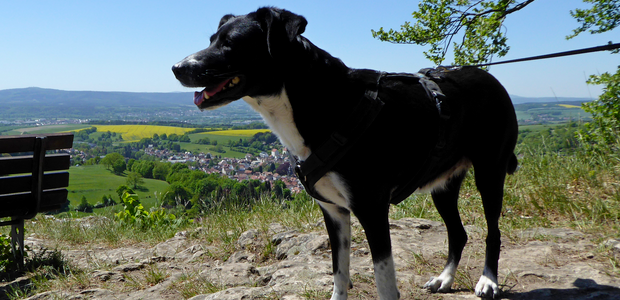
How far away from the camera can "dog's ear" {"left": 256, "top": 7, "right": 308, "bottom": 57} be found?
1913mm

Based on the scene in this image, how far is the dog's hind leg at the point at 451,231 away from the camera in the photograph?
2.64 meters

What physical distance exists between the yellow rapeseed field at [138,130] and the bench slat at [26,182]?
1666 inches

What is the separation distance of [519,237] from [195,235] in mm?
3512

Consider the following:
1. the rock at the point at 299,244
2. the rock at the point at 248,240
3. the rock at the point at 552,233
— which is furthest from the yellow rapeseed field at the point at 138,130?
the rock at the point at 552,233

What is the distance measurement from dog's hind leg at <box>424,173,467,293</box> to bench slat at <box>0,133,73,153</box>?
415 centimetres

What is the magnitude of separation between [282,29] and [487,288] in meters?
1.97

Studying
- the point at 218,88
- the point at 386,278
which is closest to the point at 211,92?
the point at 218,88

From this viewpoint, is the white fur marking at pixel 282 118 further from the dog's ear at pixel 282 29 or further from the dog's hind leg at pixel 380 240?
the dog's hind leg at pixel 380 240

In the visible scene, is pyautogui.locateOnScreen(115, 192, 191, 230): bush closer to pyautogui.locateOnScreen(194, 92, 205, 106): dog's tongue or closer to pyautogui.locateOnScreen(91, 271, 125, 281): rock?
pyautogui.locateOnScreen(91, 271, 125, 281): rock

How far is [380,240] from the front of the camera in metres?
2.05

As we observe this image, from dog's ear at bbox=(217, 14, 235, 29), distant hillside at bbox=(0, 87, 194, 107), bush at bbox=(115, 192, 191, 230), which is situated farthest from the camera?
distant hillside at bbox=(0, 87, 194, 107)

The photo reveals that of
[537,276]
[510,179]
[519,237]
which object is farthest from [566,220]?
[537,276]

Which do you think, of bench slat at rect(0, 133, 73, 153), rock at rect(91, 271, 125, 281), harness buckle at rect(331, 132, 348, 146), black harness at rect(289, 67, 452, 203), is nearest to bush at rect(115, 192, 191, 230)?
bench slat at rect(0, 133, 73, 153)

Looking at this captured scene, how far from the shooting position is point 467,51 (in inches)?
261
